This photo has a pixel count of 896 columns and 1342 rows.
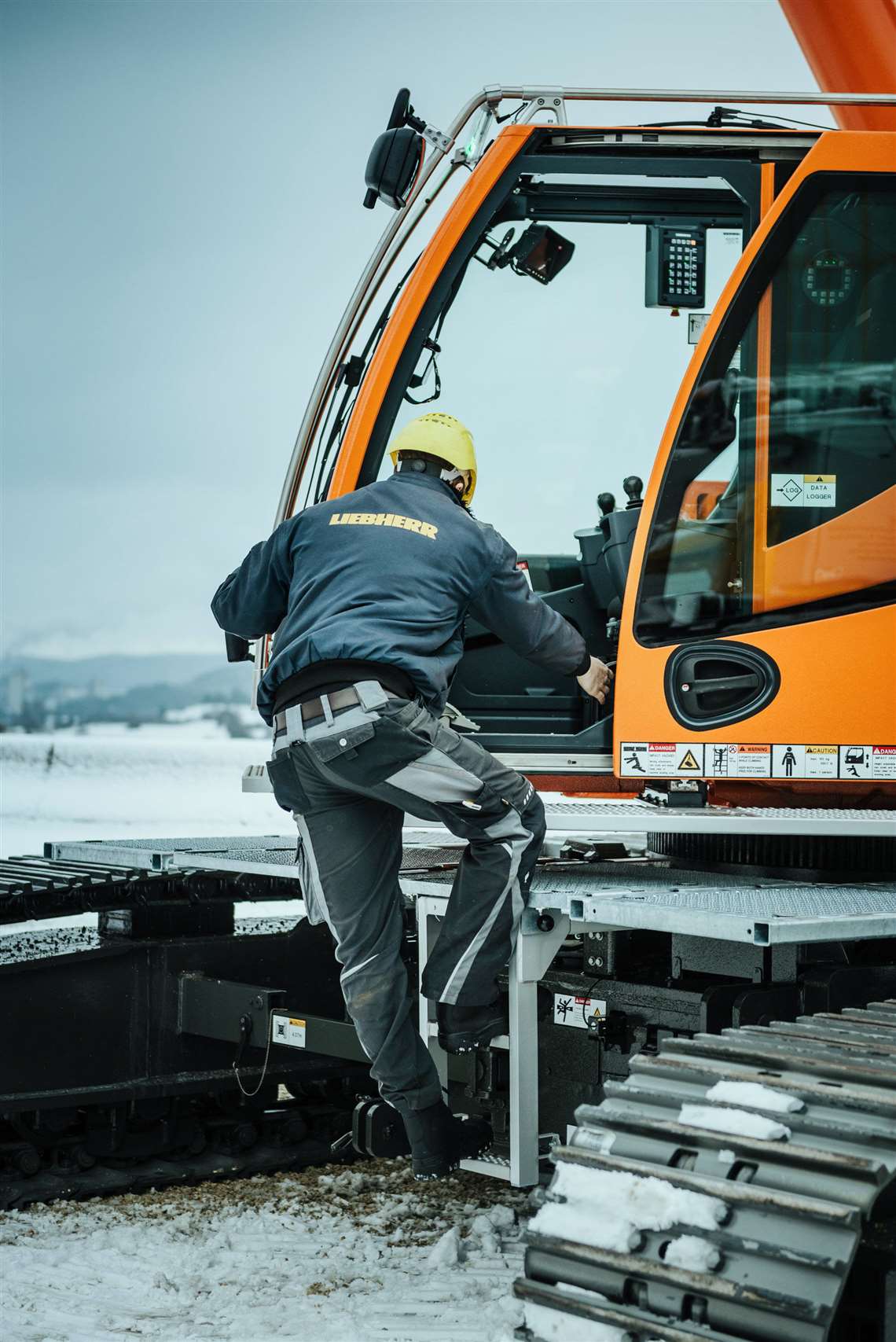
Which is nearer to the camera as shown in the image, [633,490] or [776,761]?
[776,761]

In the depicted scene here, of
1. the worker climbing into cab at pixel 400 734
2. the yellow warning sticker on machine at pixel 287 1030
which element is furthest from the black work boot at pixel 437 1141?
the yellow warning sticker on machine at pixel 287 1030

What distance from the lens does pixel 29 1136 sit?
5.35 m

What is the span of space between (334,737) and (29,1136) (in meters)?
2.30

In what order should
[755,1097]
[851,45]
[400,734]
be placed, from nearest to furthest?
[755,1097] → [400,734] → [851,45]

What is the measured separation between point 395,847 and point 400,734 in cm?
48

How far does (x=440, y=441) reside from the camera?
14.2 ft

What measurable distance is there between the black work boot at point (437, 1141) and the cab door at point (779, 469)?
3.37 feet

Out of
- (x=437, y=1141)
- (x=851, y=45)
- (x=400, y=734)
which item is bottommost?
(x=437, y=1141)

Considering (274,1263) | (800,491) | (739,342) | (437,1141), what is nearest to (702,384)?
(739,342)

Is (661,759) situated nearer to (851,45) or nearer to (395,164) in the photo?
(395,164)

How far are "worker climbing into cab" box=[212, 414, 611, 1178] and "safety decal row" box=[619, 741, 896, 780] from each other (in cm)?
32

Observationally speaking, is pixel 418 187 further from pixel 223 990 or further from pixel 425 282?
pixel 223 990

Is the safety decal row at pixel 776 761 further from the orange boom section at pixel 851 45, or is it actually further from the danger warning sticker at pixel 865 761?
the orange boom section at pixel 851 45

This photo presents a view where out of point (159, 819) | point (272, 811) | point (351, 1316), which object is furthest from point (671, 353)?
point (272, 811)
